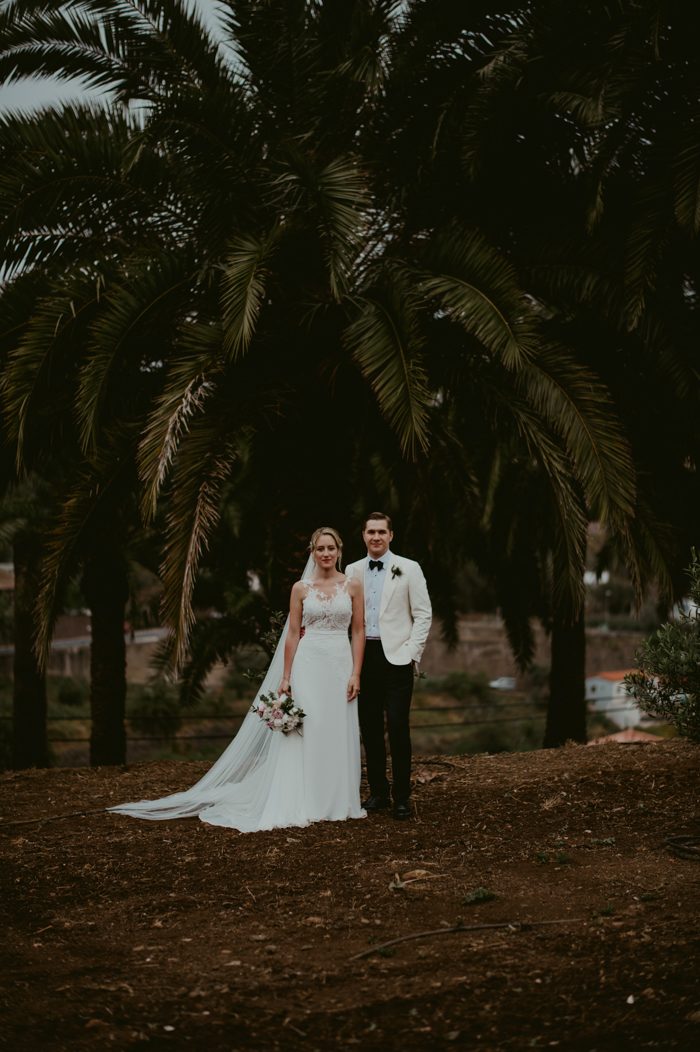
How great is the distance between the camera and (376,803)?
741 centimetres

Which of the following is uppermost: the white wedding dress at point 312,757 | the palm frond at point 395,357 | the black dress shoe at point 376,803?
the palm frond at point 395,357

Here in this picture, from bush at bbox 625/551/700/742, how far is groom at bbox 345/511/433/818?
4.49 feet

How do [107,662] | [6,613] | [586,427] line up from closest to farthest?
[586,427], [107,662], [6,613]

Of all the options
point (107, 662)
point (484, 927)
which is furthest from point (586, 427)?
point (107, 662)

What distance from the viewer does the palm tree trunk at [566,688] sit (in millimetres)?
→ 13281

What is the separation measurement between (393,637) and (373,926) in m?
2.39

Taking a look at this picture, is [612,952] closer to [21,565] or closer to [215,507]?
[215,507]

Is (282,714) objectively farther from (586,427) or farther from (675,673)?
(586,427)

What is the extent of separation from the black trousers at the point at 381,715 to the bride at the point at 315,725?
0.12 meters

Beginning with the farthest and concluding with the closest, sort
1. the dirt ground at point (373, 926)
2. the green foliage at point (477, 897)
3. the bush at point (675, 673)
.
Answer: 1. the bush at point (675, 673)
2. the green foliage at point (477, 897)
3. the dirt ground at point (373, 926)

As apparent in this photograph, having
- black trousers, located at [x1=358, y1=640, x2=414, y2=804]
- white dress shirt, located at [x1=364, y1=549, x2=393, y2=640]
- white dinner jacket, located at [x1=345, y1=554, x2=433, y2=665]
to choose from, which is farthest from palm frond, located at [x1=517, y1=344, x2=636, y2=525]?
black trousers, located at [x1=358, y1=640, x2=414, y2=804]

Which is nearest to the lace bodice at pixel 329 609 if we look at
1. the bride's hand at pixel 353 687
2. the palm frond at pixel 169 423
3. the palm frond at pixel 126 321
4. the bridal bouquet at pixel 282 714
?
the bride's hand at pixel 353 687

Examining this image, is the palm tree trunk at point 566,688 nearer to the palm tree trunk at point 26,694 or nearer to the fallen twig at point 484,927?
the palm tree trunk at point 26,694

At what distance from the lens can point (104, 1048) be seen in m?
3.75
